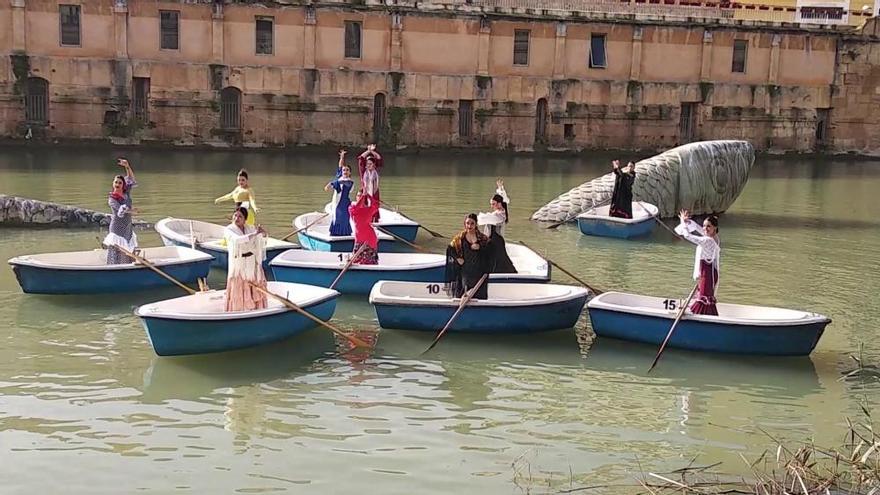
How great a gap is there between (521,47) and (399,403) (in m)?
31.7

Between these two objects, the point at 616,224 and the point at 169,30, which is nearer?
the point at 616,224

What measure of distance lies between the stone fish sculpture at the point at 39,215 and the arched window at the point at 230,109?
18887mm

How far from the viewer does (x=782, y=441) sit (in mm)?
8766

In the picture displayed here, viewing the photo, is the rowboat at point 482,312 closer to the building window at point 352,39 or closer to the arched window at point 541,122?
the building window at point 352,39

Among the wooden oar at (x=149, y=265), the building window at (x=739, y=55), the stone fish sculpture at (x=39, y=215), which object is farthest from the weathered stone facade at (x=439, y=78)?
the wooden oar at (x=149, y=265)

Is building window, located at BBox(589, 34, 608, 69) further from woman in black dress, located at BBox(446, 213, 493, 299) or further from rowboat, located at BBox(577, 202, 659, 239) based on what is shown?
woman in black dress, located at BBox(446, 213, 493, 299)

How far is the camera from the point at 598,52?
40219 millimetres

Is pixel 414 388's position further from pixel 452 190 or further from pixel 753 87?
pixel 753 87

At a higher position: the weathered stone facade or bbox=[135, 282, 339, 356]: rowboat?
the weathered stone facade

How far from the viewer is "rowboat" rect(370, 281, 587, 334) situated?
37.6 feet

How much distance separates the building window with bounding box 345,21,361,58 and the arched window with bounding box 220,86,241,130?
4499 mm

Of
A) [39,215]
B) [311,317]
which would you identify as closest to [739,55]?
[39,215]

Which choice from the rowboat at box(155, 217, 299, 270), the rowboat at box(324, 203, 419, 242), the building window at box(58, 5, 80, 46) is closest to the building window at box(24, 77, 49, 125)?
the building window at box(58, 5, 80, 46)

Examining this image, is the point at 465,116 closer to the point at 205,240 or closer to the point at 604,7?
the point at 604,7
